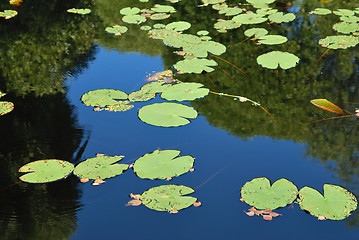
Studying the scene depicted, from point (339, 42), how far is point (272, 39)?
632mm

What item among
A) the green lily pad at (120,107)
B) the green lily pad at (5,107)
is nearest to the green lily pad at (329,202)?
the green lily pad at (120,107)

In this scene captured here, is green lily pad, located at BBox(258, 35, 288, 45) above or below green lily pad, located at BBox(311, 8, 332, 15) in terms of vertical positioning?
below

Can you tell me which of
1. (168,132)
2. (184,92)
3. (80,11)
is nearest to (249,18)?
(184,92)

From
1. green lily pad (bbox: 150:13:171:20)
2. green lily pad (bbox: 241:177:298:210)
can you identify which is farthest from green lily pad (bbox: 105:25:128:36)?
green lily pad (bbox: 241:177:298:210)

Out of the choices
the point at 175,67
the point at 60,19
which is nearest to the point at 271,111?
the point at 175,67

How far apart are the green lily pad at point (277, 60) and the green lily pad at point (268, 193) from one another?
1.52 metres

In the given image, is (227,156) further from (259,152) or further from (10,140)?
(10,140)

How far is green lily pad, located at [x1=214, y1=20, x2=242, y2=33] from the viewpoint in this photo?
4417mm

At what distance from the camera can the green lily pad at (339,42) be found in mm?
3914

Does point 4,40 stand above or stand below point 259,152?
above

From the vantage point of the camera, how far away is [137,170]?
2.46 metres

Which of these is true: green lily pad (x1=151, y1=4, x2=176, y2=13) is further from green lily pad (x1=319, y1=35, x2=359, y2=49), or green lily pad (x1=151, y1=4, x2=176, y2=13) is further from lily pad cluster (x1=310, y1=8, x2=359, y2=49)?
green lily pad (x1=319, y1=35, x2=359, y2=49)

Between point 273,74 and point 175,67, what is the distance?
847 millimetres

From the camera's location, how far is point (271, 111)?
3.05 m
